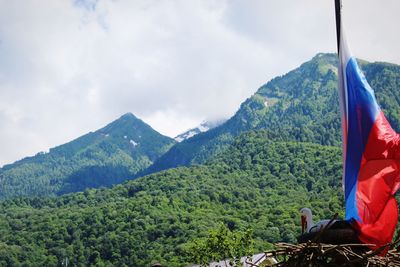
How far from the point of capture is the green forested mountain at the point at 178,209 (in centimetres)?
8812

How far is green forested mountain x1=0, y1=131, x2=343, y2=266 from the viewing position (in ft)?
289

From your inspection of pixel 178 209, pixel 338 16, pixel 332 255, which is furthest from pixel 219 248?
pixel 178 209

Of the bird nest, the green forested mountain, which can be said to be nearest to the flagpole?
the bird nest

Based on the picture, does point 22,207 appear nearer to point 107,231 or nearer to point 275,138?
point 107,231

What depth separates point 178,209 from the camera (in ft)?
351

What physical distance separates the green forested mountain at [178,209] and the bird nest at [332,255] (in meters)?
63.9

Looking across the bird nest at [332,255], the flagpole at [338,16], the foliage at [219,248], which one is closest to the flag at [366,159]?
the flagpole at [338,16]

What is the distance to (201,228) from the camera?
88.5 meters

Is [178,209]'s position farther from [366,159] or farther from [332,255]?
[332,255]

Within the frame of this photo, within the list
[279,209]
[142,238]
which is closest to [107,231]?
[142,238]

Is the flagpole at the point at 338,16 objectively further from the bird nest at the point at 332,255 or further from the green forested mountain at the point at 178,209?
the green forested mountain at the point at 178,209

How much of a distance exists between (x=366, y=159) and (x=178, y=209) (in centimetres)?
10244

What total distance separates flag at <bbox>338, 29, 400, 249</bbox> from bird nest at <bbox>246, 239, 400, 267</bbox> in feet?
0.62

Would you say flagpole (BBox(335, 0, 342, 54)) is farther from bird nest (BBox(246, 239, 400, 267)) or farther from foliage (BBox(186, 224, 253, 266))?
foliage (BBox(186, 224, 253, 266))
